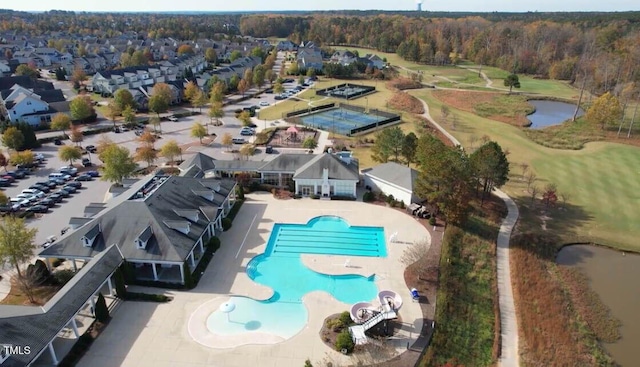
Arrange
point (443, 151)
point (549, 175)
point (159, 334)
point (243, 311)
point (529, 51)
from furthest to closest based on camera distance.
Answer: point (529, 51) → point (549, 175) → point (443, 151) → point (243, 311) → point (159, 334)

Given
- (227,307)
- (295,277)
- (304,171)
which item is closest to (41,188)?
(304,171)

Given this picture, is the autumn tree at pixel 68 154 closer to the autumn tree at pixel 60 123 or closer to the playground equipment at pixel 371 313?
the autumn tree at pixel 60 123

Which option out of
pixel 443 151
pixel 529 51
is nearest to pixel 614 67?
pixel 529 51

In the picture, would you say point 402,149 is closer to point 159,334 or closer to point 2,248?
point 159,334

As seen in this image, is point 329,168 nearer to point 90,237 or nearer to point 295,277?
point 295,277

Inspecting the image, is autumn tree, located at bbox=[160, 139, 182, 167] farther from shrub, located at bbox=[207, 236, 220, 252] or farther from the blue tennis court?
the blue tennis court

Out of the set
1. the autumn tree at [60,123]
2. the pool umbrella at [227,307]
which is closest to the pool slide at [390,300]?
the pool umbrella at [227,307]

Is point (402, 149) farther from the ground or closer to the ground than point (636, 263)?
farther from the ground

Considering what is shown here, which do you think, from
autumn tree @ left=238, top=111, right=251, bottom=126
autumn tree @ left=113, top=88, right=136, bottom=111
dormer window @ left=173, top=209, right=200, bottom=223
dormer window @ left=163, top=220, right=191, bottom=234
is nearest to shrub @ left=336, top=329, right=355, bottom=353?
dormer window @ left=163, top=220, right=191, bottom=234
